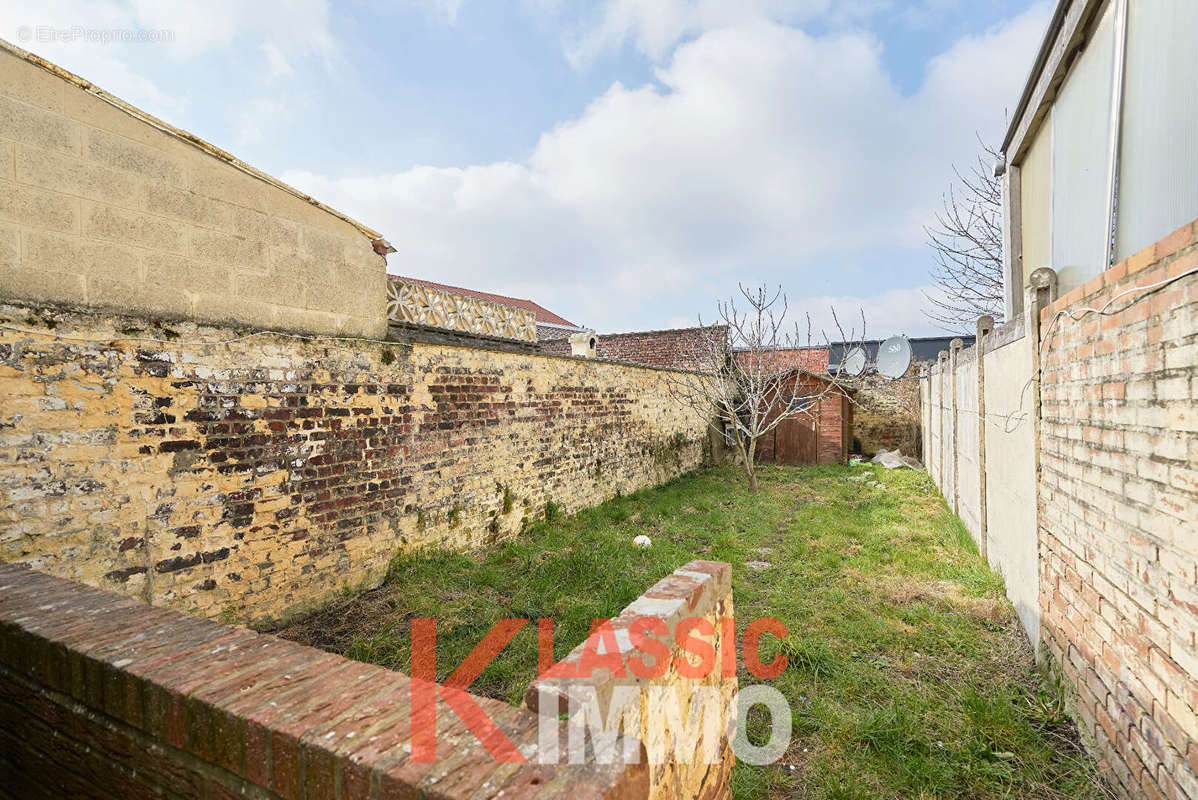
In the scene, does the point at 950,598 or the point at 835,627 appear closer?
the point at 835,627

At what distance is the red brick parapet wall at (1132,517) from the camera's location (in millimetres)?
1708

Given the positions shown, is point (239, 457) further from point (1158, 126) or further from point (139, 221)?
point (1158, 126)

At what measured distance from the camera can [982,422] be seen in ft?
16.0

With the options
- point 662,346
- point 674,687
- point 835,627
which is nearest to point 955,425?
point 835,627

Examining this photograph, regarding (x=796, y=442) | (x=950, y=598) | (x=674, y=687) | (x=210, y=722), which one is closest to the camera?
(x=210, y=722)

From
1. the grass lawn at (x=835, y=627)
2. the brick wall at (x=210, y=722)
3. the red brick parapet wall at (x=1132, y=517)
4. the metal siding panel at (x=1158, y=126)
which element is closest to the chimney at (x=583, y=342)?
the grass lawn at (x=835, y=627)

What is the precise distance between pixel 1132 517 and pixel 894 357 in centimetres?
1132

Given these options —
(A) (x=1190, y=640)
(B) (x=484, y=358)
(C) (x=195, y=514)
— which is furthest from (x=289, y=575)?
(A) (x=1190, y=640)

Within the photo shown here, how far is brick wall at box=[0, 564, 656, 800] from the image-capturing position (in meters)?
0.97

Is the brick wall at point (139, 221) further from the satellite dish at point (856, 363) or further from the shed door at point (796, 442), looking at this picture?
the satellite dish at point (856, 363)

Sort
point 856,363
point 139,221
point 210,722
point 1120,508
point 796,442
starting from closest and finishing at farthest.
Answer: point 210,722 → point 1120,508 → point 139,221 → point 856,363 → point 796,442

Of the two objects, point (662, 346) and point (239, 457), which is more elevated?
point (662, 346)

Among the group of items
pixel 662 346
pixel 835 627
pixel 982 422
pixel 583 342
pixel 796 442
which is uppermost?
pixel 662 346

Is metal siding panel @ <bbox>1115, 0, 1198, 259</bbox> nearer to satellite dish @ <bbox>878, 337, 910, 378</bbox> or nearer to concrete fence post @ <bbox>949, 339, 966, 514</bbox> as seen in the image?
concrete fence post @ <bbox>949, 339, 966, 514</bbox>
